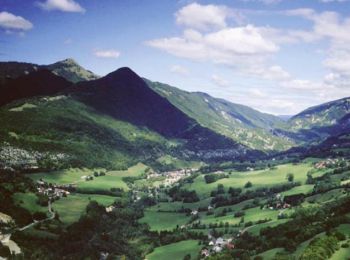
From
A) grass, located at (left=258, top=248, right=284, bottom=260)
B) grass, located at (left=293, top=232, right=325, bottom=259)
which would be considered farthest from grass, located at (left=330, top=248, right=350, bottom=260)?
grass, located at (left=258, top=248, right=284, bottom=260)

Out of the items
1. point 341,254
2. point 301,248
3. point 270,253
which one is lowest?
point 270,253

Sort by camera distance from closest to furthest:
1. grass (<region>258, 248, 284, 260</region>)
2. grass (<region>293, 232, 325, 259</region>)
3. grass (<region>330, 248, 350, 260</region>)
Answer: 1. grass (<region>330, 248, 350, 260</region>)
2. grass (<region>293, 232, 325, 259</region>)
3. grass (<region>258, 248, 284, 260</region>)

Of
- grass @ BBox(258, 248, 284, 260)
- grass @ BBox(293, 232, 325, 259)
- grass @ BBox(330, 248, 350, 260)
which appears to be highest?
grass @ BBox(330, 248, 350, 260)

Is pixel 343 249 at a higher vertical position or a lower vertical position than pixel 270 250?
higher

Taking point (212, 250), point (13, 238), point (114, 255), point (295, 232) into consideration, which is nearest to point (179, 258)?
point (212, 250)

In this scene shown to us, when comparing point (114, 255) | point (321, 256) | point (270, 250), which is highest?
point (321, 256)

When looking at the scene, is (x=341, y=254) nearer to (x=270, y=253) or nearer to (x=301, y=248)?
(x=301, y=248)

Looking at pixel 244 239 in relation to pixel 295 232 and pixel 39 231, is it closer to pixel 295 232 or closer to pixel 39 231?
pixel 295 232

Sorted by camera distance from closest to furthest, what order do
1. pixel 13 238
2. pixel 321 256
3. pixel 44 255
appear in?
pixel 321 256 → pixel 44 255 → pixel 13 238

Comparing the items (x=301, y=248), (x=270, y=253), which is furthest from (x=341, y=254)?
(x=270, y=253)

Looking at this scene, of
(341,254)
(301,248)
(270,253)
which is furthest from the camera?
(270,253)

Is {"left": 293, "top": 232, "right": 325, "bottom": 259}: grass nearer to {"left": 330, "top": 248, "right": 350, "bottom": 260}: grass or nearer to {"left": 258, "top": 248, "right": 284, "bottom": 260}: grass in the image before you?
{"left": 258, "top": 248, "right": 284, "bottom": 260}: grass
